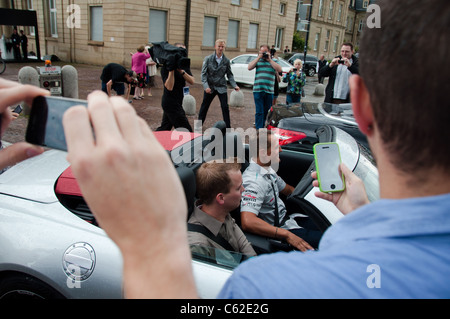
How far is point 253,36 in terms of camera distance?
28.5 meters

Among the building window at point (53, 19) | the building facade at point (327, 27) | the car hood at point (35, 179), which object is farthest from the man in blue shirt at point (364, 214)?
the building facade at point (327, 27)

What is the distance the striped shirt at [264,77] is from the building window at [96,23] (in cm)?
1632

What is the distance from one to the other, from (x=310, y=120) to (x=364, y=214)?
4.02 meters

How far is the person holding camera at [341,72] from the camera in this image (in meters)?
7.11

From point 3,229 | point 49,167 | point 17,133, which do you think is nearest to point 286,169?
point 49,167

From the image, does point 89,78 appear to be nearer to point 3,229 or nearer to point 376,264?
point 3,229

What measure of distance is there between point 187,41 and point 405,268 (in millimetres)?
23640

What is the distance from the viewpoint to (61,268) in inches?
78.9

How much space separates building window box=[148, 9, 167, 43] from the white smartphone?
68.3ft

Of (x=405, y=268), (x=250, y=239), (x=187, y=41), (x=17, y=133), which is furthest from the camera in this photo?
(x=187, y=41)

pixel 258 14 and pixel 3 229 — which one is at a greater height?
pixel 258 14

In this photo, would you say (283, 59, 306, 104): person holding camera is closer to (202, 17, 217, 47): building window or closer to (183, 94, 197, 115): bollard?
(183, 94, 197, 115): bollard
